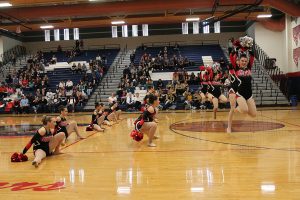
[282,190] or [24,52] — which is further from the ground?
[24,52]

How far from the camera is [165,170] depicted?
5.84 meters

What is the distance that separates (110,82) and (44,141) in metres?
20.3

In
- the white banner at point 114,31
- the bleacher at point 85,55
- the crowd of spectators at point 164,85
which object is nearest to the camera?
the crowd of spectators at point 164,85

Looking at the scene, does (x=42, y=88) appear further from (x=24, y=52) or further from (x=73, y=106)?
(x=24, y=52)

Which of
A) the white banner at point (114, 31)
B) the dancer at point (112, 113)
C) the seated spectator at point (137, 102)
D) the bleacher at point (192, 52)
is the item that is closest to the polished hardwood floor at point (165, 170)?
the dancer at point (112, 113)

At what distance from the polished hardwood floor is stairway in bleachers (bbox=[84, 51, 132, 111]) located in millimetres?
14956

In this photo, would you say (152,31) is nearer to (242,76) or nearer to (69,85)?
(69,85)

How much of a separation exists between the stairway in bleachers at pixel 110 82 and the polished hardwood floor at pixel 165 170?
49.1 feet

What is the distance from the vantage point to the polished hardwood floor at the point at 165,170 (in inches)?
181

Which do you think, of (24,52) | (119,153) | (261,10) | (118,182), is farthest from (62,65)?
(118,182)

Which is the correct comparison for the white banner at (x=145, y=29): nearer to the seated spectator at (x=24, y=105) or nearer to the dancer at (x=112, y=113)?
the seated spectator at (x=24, y=105)

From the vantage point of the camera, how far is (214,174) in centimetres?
544

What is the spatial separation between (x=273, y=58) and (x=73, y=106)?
16456 mm

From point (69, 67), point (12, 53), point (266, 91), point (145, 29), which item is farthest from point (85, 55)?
point (266, 91)
